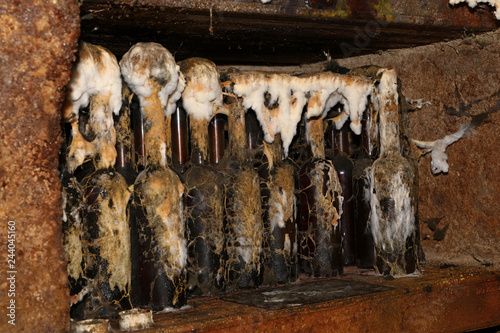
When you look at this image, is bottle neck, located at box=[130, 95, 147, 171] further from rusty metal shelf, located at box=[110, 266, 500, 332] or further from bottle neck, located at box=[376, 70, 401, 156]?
bottle neck, located at box=[376, 70, 401, 156]

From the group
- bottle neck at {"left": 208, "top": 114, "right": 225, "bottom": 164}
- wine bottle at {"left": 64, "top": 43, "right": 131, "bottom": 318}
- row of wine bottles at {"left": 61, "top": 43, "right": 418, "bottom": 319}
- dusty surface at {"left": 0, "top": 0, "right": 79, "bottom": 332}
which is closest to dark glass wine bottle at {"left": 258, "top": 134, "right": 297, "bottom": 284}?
row of wine bottles at {"left": 61, "top": 43, "right": 418, "bottom": 319}

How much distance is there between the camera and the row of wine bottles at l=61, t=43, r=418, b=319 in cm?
108

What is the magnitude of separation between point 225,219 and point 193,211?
89 millimetres

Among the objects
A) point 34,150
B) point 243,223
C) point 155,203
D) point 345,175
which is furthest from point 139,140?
point 345,175

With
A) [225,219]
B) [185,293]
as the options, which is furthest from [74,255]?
[225,219]

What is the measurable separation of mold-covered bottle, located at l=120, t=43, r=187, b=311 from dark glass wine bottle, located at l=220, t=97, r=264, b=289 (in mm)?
161

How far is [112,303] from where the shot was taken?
108 centimetres

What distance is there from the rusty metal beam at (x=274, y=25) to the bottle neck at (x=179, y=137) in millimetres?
170

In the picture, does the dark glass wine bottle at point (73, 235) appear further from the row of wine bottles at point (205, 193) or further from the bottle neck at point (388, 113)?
the bottle neck at point (388, 113)

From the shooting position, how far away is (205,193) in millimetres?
1202

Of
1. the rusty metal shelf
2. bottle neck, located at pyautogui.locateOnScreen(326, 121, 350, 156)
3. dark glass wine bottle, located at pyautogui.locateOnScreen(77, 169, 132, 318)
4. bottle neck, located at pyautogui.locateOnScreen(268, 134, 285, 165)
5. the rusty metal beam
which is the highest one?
the rusty metal beam

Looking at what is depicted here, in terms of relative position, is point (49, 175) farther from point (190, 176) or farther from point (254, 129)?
point (254, 129)

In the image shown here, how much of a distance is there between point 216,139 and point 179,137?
93 millimetres

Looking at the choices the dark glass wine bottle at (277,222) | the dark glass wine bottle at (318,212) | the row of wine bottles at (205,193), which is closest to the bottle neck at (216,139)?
the row of wine bottles at (205,193)
